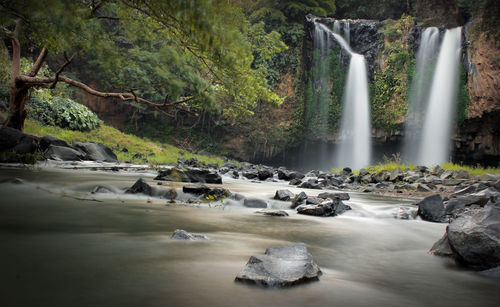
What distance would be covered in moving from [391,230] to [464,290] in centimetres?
217

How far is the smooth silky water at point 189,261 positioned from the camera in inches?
55.7

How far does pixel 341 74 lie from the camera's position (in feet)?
80.0

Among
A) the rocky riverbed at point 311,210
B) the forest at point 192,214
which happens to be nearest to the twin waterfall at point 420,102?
the forest at point 192,214

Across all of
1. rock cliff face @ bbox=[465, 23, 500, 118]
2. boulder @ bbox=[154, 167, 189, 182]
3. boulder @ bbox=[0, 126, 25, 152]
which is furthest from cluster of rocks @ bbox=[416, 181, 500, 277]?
rock cliff face @ bbox=[465, 23, 500, 118]

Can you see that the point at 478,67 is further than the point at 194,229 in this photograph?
Yes

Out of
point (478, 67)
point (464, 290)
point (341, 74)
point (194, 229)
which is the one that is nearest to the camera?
point (464, 290)

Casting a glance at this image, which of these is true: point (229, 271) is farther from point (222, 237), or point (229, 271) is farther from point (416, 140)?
point (416, 140)

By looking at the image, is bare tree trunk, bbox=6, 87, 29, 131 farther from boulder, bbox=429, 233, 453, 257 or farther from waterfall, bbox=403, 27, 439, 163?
waterfall, bbox=403, 27, 439, 163

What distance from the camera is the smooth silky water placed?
142 cm

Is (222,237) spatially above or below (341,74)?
below

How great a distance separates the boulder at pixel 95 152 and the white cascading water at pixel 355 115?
677 inches

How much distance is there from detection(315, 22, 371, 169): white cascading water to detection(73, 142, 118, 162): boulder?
17.2 m

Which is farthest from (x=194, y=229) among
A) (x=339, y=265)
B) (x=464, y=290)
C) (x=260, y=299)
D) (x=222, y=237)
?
(x=464, y=290)

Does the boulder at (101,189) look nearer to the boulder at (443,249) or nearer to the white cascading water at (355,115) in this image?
the boulder at (443,249)
